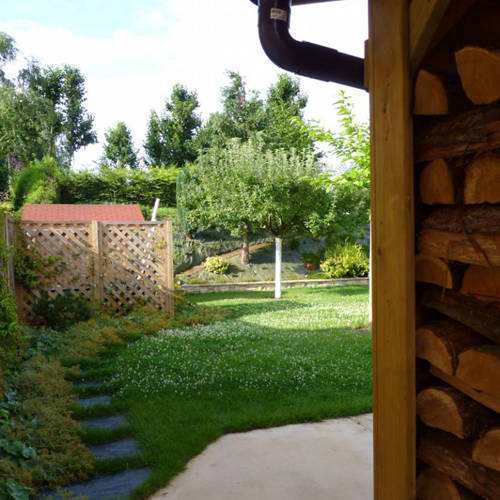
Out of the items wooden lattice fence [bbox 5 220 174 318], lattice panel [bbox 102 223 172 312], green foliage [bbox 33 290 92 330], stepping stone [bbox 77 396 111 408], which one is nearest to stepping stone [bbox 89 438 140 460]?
stepping stone [bbox 77 396 111 408]

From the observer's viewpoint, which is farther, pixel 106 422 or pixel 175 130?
pixel 175 130

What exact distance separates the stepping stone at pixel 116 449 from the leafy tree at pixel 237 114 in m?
19.7

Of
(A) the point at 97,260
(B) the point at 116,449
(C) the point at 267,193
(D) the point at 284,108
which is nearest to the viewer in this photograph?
(B) the point at 116,449

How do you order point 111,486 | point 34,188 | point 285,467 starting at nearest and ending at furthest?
point 111,486
point 285,467
point 34,188

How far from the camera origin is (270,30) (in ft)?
7.86

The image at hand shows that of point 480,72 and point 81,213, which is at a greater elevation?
point 81,213

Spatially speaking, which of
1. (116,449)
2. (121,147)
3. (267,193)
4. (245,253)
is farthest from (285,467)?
(121,147)

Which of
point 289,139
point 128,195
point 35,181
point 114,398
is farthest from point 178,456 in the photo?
point 289,139

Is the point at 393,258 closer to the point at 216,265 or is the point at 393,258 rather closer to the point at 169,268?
the point at 169,268

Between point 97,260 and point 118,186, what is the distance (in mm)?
11962

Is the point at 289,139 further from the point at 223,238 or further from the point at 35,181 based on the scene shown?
the point at 35,181

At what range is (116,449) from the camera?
323 cm

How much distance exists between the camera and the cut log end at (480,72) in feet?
4.24

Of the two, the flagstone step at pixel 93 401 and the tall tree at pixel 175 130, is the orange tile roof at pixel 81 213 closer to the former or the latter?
the flagstone step at pixel 93 401
